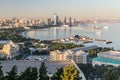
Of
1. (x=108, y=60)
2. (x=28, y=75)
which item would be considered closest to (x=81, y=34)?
(x=108, y=60)

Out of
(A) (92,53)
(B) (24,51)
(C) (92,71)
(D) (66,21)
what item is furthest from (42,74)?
(D) (66,21)

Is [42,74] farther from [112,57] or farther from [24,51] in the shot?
[24,51]

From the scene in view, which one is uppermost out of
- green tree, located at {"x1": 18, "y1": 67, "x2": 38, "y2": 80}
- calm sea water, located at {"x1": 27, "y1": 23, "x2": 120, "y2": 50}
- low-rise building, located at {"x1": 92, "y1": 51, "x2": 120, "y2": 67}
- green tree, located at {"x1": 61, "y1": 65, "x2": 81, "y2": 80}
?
green tree, located at {"x1": 61, "y1": 65, "x2": 81, "y2": 80}

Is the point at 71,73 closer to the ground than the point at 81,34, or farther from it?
farther from it

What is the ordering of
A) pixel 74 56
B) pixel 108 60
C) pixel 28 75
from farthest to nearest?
pixel 74 56 → pixel 108 60 → pixel 28 75

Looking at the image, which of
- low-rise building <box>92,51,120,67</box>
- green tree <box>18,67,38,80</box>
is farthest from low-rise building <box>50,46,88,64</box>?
green tree <box>18,67,38,80</box>

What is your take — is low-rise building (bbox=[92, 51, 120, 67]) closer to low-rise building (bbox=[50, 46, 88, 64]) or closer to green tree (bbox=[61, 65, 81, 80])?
low-rise building (bbox=[50, 46, 88, 64])

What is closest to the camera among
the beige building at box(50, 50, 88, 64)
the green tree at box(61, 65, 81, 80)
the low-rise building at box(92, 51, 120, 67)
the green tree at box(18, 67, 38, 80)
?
the green tree at box(61, 65, 81, 80)

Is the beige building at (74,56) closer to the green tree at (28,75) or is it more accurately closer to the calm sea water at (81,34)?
the green tree at (28,75)

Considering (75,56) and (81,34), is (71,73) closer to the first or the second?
(75,56)

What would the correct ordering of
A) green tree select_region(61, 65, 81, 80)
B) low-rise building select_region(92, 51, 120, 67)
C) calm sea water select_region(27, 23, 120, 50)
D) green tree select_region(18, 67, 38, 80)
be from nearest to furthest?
green tree select_region(61, 65, 81, 80) → green tree select_region(18, 67, 38, 80) → low-rise building select_region(92, 51, 120, 67) → calm sea water select_region(27, 23, 120, 50)

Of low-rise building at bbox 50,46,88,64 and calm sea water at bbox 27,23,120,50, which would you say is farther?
calm sea water at bbox 27,23,120,50

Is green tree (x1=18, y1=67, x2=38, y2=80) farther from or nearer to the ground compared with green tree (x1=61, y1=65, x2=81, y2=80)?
nearer to the ground
